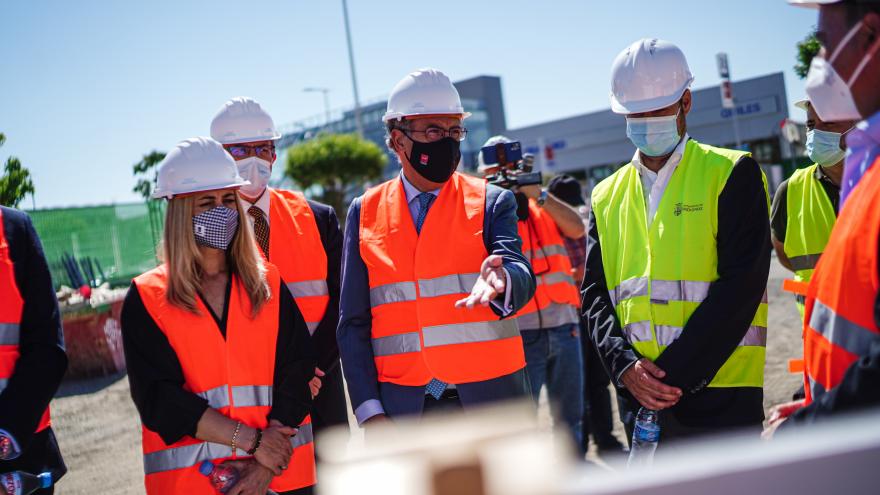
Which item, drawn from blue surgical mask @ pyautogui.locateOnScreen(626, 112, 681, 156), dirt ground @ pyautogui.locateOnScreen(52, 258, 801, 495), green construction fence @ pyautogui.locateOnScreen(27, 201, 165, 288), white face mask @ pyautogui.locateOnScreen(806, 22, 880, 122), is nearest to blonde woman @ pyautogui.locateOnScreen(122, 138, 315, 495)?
dirt ground @ pyautogui.locateOnScreen(52, 258, 801, 495)

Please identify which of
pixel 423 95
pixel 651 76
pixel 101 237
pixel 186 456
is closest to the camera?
pixel 186 456

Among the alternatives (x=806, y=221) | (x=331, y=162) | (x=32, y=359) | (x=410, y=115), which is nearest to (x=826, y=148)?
(x=806, y=221)

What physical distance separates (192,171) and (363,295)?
928mm

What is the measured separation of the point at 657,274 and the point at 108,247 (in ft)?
43.8

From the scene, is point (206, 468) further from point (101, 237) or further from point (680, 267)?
point (101, 237)

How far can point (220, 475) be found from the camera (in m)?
3.17

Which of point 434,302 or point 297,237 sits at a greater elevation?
point 297,237

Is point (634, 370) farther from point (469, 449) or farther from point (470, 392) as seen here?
point (469, 449)

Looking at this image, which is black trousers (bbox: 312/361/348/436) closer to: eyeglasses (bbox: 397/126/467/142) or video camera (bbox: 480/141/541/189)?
eyeglasses (bbox: 397/126/467/142)

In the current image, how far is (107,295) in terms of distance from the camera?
43.1 ft

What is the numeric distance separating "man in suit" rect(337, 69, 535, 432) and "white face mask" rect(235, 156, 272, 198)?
99 centimetres

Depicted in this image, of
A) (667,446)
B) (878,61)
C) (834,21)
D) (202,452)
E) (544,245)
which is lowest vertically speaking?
(667,446)

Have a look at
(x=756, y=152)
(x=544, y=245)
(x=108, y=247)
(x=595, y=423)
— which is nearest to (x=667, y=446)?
(x=544, y=245)

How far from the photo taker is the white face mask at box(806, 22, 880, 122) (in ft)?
6.39
